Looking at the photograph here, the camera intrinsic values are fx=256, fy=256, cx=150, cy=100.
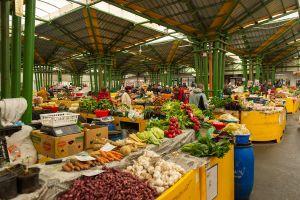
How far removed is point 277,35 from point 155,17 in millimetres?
9392

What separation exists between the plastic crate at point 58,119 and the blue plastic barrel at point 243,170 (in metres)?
2.65

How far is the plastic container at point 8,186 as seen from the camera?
6.11ft

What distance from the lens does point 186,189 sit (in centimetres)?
262

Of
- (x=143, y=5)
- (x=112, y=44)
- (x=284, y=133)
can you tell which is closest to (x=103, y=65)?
(x=112, y=44)

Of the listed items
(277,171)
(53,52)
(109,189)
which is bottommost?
(277,171)

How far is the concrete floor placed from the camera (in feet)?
14.1

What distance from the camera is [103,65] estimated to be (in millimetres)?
18094

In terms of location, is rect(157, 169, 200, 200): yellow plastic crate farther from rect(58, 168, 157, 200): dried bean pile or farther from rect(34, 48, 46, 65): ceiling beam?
rect(34, 48, 46, 65): ceiling beam

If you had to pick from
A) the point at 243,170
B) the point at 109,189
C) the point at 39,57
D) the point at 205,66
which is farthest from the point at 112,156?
the point at 39,57

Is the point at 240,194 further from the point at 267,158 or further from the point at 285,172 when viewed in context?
the point at 267,158

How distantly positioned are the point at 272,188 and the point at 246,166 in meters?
1.00

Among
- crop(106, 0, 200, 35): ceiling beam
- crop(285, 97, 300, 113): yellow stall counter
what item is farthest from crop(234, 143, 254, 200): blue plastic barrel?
crop(285, 97, 300, 113): yellow stall counter

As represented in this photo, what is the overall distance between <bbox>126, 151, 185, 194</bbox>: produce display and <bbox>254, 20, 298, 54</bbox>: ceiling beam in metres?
13.7

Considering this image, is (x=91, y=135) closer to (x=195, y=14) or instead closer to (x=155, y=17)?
(x=155, y=17)
